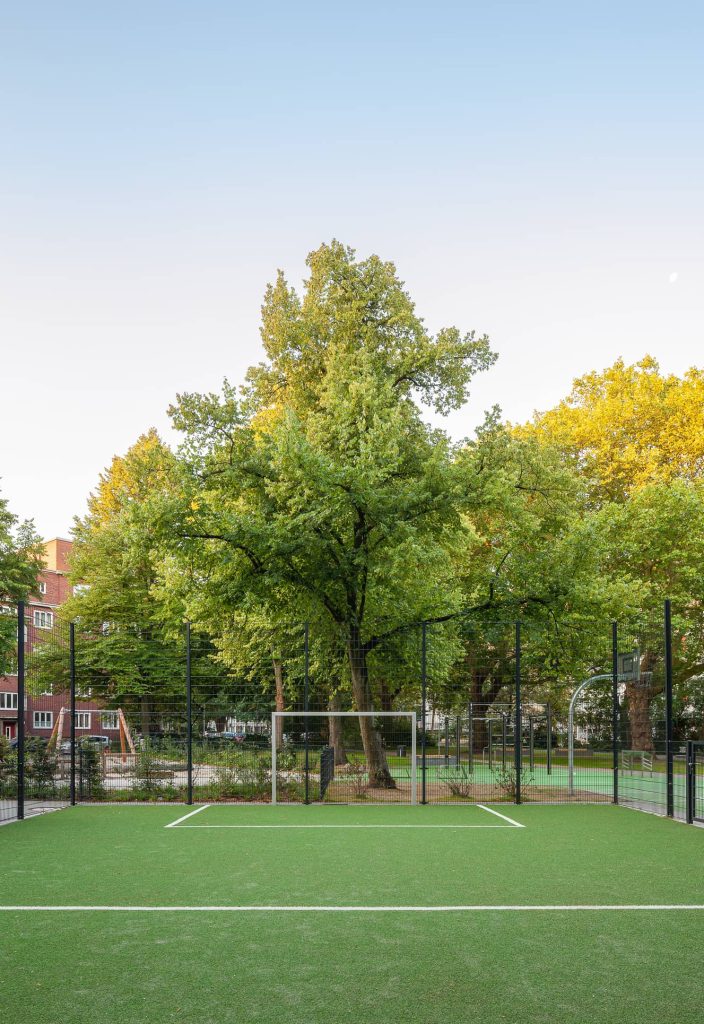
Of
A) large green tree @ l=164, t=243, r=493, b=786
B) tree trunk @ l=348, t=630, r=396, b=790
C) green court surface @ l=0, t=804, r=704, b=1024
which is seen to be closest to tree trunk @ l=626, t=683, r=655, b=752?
green court surface @ l=0, t=804, r=704, b=1024

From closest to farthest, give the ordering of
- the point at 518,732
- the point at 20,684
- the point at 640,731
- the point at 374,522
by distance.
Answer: the point at 20,684 < the point at 640,731 < the point at 518,732 < the point at 374,522

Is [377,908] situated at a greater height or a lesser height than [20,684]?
lesser

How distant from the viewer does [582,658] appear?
81.5 ft

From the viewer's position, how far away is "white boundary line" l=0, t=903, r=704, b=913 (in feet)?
25.6

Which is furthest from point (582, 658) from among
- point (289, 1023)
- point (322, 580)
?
point (289, 1023)

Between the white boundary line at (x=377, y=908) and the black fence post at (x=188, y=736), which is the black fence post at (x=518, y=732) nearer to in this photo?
the black fence post at (x=188, y=736)

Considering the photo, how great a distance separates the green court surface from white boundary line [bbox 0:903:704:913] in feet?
0.11

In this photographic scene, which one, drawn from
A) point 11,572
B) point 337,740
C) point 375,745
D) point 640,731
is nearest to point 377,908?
point 640,731

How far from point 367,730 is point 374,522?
4509 mm

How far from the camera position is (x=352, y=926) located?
23.7 feet

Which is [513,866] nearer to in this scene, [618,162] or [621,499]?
[618,162]

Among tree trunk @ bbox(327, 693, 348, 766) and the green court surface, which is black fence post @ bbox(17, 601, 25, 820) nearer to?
the green court surface

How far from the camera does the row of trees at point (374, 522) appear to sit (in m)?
20.1

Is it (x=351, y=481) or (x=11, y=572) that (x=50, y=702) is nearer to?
(x=11, y=572)
